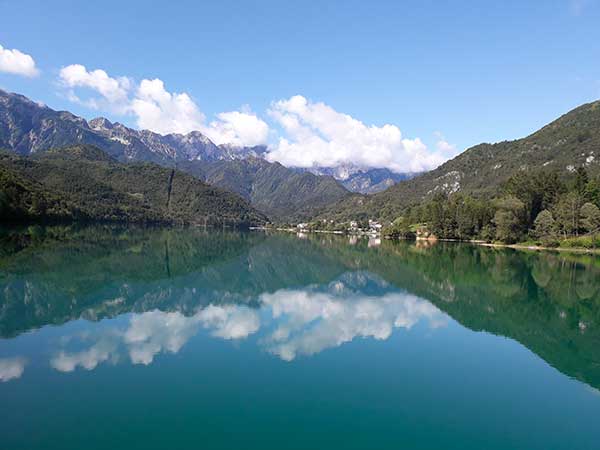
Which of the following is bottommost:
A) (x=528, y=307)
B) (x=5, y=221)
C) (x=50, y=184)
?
(x=528, y=307)

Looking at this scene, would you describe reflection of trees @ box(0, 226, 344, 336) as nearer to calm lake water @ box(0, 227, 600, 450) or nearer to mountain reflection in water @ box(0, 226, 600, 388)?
mountain reflection in water @ box(0, 226, 600, 388)

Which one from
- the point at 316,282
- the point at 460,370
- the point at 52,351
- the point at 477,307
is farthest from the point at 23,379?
the point at 316,282

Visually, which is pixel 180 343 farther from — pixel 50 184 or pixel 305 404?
pixel 50 184

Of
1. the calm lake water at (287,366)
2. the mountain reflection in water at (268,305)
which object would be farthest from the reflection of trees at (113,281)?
the calm lake water at (287,366)

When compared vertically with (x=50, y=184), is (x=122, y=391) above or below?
below

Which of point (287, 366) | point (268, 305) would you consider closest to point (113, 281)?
point (268, 305)

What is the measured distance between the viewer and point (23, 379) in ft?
44.0

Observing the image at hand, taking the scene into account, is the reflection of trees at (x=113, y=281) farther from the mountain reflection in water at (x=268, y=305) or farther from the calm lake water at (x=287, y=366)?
the calm lake water at (x=287, y=366)

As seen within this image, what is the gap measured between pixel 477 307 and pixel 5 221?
94546 millimetres

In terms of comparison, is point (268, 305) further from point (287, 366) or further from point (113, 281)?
point (113, 281)

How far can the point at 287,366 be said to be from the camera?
16.3 m

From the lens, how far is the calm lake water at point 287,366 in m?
11.0

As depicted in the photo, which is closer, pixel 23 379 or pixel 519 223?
pixel 23 379

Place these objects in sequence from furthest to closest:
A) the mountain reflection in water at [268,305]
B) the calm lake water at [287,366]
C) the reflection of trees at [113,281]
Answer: the reflection of trees at [113,281]
the mountain reflection in water at [268,305]
the calm lake water at [287,366]
